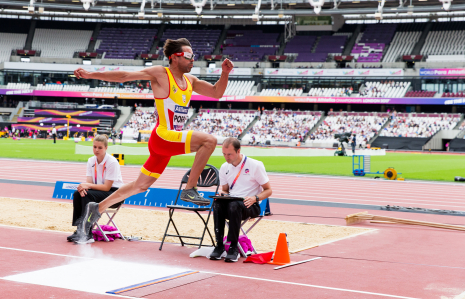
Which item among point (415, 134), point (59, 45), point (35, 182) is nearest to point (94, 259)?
point (35, 182)

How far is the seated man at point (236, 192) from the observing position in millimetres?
6043

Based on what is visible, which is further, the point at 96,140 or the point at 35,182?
the point at 35,182

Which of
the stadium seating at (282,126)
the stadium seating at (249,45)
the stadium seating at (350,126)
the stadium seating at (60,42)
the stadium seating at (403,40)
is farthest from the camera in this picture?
the stadium seating at (60,42)

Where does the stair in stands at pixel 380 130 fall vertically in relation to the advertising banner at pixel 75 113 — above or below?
below

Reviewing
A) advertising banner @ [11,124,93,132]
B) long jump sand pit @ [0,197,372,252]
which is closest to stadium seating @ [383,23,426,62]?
advertising banner @ [11,124,93,132]

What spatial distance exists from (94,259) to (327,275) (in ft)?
8.57

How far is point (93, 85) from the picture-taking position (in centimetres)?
6669

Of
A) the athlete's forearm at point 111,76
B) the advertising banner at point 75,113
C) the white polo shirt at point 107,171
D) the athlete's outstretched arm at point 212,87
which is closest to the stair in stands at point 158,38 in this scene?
the advertising banner at point 75,113

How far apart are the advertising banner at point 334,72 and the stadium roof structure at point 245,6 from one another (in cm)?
636

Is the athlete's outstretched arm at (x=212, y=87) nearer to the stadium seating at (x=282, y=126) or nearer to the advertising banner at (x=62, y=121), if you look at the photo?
the stadium seating at (x=282, y=126)

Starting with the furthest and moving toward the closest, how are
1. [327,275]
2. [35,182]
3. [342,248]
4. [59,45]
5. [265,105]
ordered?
[59,45] → [265,105] → [35,182] → [342,248] → [327,275]

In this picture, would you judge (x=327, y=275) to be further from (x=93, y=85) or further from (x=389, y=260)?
(x=93, y=85)

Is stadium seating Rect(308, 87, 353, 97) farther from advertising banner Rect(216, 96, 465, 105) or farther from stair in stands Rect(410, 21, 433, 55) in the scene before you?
stair in stands Rect(410, 21, 433, 55)

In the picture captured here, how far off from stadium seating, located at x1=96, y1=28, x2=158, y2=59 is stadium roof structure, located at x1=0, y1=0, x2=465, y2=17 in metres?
4.59
